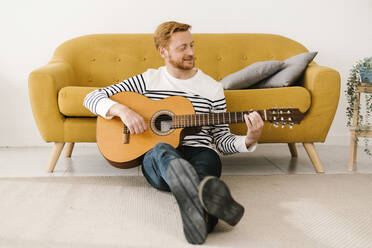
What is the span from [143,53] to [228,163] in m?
0.97

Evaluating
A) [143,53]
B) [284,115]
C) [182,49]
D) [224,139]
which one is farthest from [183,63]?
[143,53]

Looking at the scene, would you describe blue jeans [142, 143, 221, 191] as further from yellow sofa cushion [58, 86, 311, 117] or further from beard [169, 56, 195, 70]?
yellow sofa cushion [58, 86, 311, 117]

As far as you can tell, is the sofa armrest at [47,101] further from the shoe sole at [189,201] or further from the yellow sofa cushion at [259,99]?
the shoe sole at [189,201]

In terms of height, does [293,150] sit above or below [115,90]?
below

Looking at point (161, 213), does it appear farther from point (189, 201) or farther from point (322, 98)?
point (322, 98)

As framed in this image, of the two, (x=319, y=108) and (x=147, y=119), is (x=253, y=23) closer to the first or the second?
(x=319, y=108)

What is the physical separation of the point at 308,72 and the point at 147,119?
3.56ft

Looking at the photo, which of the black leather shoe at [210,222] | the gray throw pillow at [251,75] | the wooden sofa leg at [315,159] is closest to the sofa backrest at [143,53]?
the gray throw pillow at [251,75]

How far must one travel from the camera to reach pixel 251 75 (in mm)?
2404

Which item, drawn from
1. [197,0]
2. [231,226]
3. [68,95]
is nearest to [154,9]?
[197,0]

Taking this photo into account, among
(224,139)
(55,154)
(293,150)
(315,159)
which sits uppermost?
(224,139)

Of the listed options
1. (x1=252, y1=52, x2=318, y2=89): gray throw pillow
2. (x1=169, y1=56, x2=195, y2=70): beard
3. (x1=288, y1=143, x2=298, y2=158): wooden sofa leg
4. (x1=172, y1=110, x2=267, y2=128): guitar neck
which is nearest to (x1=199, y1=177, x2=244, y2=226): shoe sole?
(x1=172, y1=110, x2=267, y2=128): guitar neck

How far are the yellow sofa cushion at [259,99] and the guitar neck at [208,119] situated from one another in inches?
22.0

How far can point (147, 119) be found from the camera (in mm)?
1778
